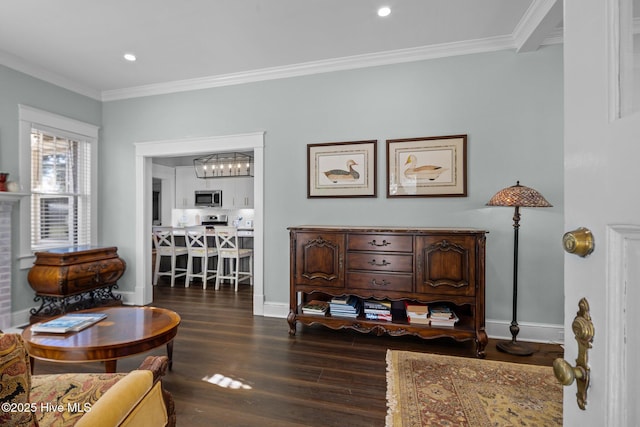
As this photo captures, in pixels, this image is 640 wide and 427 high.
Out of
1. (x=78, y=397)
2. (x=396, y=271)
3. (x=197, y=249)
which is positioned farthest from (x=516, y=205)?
(x=197, y=249)

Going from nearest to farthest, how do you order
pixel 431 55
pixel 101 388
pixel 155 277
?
pixel 101 388, pixel 431 55, pixel 155 277

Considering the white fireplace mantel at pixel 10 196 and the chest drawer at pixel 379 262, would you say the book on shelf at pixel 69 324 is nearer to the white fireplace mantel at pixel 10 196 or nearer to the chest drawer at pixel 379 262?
the white fireplace mantel at pixel 10 196

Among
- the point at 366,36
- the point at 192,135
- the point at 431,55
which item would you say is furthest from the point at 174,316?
the point at 431,55

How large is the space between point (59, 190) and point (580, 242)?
507cm

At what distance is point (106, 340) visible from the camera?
191 centimetres

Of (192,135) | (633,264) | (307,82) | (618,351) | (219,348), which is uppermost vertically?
(307,82)

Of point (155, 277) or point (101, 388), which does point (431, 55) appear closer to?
point (101, 388)

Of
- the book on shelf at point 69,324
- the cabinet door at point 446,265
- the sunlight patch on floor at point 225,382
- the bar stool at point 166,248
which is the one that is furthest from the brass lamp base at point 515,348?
the bar stool at point 166,248

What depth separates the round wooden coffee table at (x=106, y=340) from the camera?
1.80m

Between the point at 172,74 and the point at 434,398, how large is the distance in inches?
169

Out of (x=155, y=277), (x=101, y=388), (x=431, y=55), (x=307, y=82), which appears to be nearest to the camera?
(x=101, y=388)

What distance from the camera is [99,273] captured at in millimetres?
3734

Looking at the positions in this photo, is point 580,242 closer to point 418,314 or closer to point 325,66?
point 418,314

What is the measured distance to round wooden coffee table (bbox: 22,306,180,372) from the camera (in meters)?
1.80
